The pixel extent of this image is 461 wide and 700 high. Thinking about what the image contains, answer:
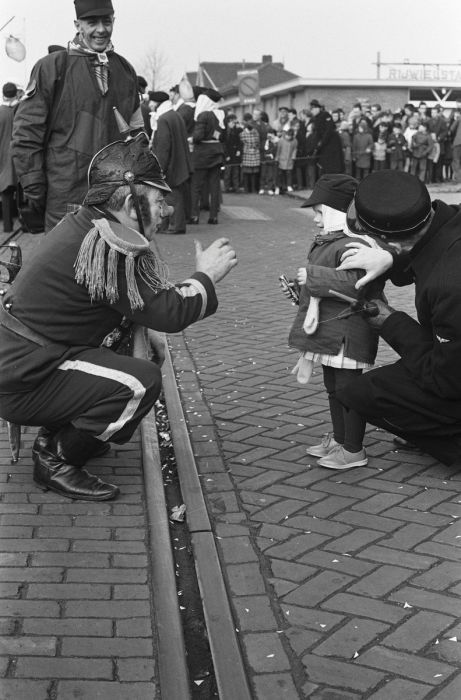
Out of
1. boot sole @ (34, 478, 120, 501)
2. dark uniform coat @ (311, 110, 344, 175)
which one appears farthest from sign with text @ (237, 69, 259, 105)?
boot sole @ (34, 478, 120, 501)

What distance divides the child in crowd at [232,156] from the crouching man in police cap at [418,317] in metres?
21.7

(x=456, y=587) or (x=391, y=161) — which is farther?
(x=391, y=161)

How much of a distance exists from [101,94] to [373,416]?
8.35ft

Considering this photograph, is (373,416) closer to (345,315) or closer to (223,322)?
(345,315)

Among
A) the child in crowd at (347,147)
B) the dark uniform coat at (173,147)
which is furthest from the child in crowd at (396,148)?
the dark uniform coat at (173,147)

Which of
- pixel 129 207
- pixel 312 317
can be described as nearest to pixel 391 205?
pixel 312 317

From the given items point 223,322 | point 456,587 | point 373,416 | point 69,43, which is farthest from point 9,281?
point 223,322

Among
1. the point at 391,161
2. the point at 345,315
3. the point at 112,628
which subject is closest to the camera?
the point at 112,628

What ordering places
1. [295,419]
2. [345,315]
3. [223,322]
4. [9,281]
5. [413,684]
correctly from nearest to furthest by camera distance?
[413,684], [345,315], [9,281], [295,419], [223,322]

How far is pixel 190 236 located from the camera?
48.5ft

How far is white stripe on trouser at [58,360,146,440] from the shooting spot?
14.7ft

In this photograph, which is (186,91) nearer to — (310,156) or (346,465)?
(310,156)

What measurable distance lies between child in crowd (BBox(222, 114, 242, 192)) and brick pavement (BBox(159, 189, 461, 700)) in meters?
19.9

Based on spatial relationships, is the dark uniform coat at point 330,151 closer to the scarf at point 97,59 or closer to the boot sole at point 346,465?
the scarf at point 97,59
